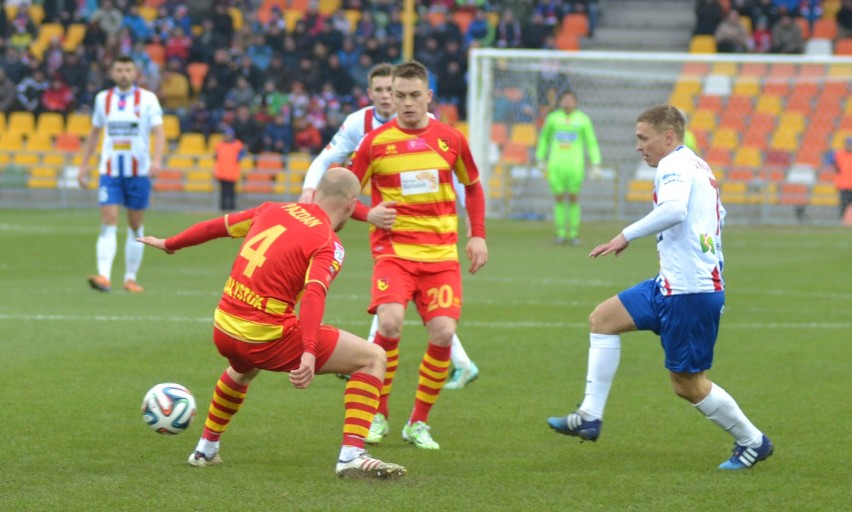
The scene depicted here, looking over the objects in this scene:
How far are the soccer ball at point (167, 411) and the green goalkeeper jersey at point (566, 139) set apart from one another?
14.1 metres

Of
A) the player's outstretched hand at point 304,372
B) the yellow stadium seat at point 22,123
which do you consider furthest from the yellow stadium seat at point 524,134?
the player's outstretched hand at point 304,372

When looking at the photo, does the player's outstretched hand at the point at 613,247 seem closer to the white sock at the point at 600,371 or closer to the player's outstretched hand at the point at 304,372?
the white sock at the point at 600,371

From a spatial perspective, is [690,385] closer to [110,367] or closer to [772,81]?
[110,367]

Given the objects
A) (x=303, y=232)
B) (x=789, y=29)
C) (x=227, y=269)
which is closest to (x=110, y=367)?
(x=303, y=232)

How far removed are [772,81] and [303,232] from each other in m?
21.3

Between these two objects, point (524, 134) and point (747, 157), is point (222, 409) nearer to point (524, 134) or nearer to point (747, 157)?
point (524, 134)

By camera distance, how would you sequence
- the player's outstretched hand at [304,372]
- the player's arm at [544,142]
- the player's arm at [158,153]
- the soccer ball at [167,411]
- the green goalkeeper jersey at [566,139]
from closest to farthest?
1. the player's outstretched hand at [304,372]
2. the soccer ball at [167,411]
3. the player's arm at [158,153]
4. the player's arm at [544,142]
5. the green goalkeeper jersey at [566,139]

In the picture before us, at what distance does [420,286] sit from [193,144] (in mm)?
23048

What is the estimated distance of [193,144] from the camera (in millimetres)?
29750

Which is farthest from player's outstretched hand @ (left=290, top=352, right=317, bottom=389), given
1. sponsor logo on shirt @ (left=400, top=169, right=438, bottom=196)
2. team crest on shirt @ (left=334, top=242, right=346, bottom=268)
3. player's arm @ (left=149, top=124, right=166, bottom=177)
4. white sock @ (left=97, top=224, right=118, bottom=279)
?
white sock @ (left=97, top=224, right=118, bottom=279)

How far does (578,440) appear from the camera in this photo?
7535 mm

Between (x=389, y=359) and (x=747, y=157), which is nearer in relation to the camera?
(x=389, y=359)

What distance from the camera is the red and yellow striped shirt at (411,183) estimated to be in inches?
295

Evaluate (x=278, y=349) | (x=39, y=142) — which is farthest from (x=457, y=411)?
(x=39, y=142)
